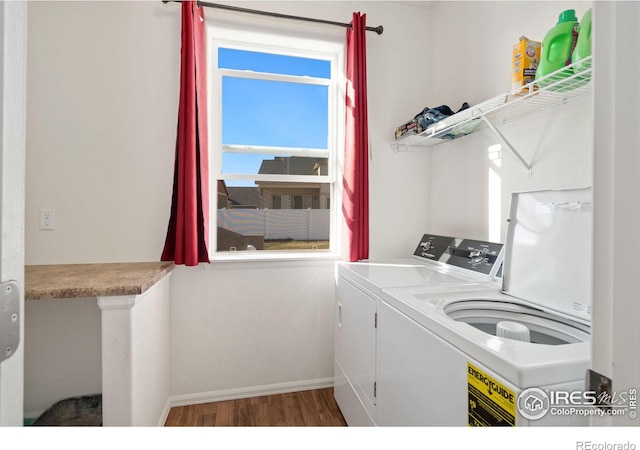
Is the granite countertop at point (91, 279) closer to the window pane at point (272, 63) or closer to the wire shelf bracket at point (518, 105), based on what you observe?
the window pane at point (272, 63)

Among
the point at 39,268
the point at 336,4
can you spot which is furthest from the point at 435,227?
the point at 39,268

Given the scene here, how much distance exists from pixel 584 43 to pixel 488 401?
121cm

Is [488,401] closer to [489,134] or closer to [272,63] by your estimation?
[489,134]

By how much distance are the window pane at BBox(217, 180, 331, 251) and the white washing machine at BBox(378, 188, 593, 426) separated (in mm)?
1130

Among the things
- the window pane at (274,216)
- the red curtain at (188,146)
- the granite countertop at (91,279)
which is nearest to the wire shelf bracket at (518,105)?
the window pane at (274,216)

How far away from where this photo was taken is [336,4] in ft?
7.31

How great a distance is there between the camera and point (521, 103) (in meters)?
1.46

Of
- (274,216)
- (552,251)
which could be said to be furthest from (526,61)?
(274,216)

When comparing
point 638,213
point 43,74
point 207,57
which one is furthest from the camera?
point 207,57

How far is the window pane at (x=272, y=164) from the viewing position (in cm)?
222

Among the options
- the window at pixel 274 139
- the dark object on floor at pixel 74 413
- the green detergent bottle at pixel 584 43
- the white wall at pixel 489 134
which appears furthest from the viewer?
the window at pixel 274 139

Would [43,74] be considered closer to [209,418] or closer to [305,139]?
[305,139]

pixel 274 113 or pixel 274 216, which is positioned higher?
pixel 274 113
